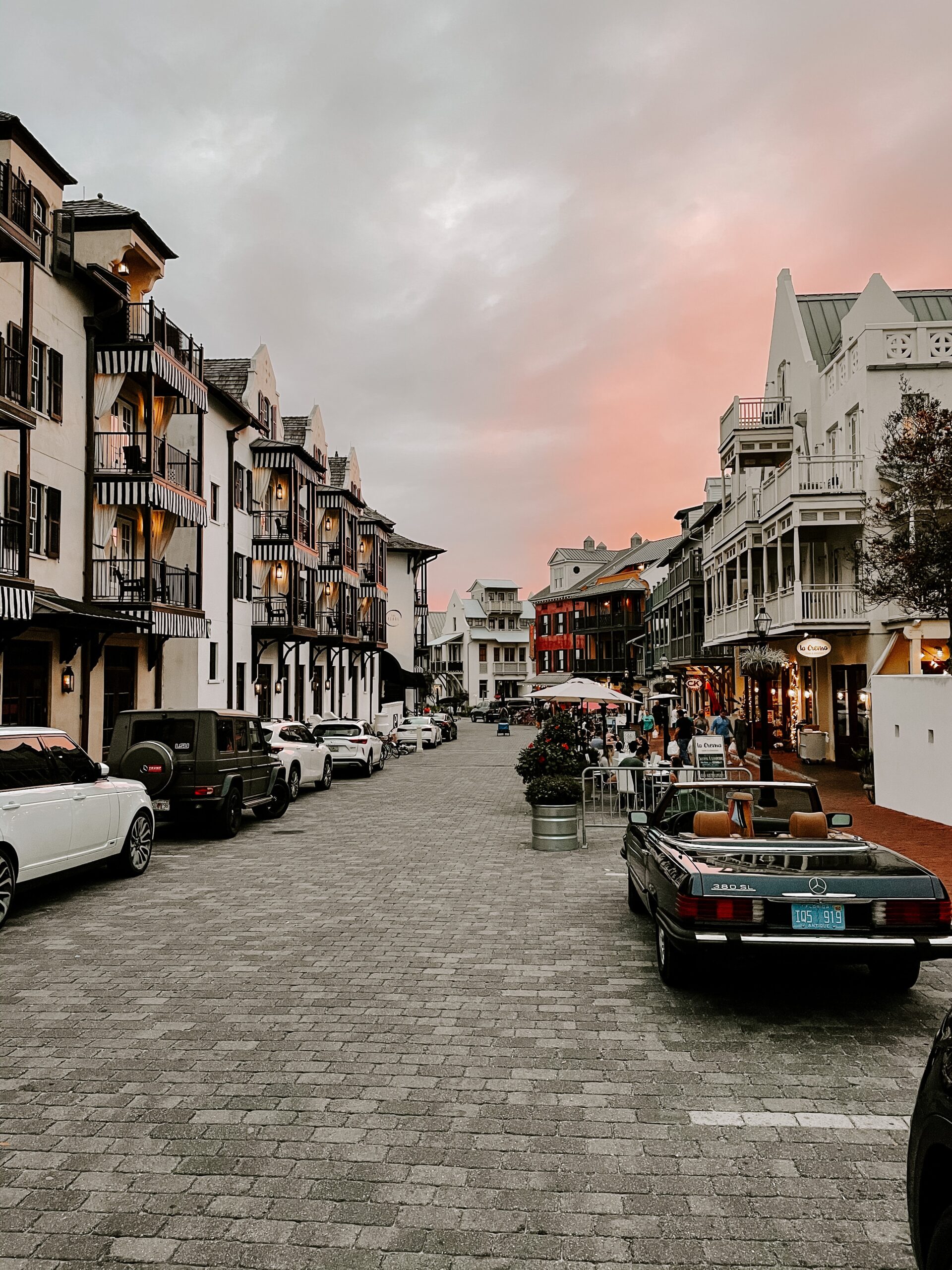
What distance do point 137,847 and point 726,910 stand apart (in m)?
7.79

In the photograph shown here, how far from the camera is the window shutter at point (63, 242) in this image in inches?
765

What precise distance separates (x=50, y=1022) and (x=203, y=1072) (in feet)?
4.99

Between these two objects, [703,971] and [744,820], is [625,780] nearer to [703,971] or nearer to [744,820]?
[744,820]

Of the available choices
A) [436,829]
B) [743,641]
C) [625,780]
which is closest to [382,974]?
[436,829]

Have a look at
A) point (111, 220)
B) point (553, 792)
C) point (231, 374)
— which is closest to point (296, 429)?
point (231, 374)

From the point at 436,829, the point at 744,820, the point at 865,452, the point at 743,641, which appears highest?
the point at 865,452

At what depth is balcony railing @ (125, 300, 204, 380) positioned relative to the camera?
2158 cm

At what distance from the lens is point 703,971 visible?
6520 millimetres

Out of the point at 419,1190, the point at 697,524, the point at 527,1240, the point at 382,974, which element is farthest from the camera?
the point at 697,524

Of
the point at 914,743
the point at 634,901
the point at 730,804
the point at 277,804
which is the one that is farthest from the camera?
the point at 277,804

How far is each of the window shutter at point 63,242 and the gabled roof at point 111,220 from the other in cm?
95

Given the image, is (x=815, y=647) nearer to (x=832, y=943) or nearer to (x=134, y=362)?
(x=134, y=362)

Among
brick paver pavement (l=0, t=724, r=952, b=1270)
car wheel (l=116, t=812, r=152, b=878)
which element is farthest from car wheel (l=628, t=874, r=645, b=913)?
car wheel (l=116, t=812, r=152, b=878)

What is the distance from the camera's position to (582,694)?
22109mm
